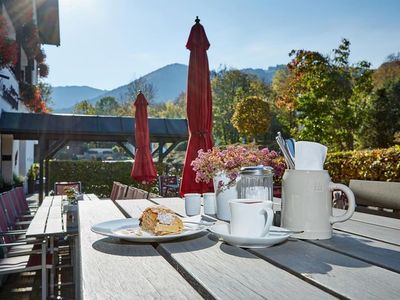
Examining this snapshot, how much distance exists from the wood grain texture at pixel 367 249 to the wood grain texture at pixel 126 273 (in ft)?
1.76

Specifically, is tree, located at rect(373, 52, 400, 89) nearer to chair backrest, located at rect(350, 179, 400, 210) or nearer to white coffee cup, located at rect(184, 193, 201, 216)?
chair backrest, located at rect(350, 179, 400, 210)

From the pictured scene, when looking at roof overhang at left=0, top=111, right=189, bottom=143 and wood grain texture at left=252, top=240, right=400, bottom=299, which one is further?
roof overhang at left=0, top=111, right=189, bottom=143

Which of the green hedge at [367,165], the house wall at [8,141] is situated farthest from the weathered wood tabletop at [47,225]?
the house wall at [8,141]

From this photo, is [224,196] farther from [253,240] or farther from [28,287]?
[28,287]

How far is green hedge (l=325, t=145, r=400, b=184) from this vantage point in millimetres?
7270

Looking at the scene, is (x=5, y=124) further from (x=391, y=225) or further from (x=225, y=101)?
(x=225, y=101)

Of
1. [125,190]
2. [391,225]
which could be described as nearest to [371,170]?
[125,190]

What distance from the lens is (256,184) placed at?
1569 mm

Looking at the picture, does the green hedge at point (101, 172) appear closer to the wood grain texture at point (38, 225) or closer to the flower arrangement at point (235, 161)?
the wood grain texture at point (38, 225)

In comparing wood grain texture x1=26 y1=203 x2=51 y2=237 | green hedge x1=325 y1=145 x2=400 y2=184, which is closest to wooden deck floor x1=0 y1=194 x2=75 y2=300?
wood grain texture x1=26 y1=203 x2=51 y2=237

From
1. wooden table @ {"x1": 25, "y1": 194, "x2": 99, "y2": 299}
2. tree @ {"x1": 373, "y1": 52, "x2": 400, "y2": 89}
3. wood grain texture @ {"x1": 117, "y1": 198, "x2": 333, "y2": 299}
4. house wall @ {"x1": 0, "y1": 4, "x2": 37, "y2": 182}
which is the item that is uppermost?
tree @ {"x1": 373, "y1": 52, "x2": 400, "y2": 89}

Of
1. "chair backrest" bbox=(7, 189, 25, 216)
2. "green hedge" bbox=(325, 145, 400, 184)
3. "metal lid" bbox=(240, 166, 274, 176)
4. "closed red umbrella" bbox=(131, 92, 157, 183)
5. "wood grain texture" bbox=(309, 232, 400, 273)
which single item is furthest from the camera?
"closed red umbrella" bbox=(131, 92, 157, 183)

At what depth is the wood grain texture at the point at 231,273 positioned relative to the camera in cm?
79

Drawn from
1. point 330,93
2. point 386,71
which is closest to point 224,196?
point 330,93
